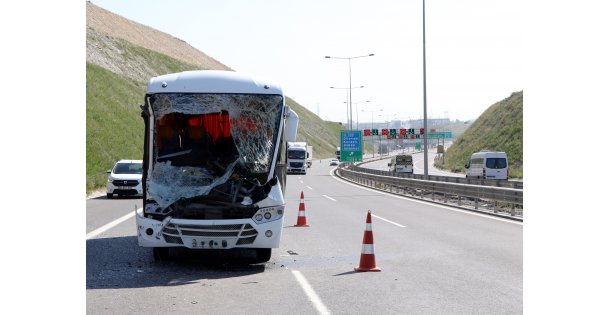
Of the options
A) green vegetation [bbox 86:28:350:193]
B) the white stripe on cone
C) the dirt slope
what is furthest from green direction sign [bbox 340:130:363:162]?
the white stripe on cone

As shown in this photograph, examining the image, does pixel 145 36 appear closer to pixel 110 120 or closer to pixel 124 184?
pixel 110 120

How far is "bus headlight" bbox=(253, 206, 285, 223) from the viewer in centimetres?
1173

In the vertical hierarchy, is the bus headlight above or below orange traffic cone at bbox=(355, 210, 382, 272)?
above

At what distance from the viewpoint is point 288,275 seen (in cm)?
1102

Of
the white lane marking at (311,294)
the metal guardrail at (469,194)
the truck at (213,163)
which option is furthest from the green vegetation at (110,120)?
the white lane marking at (311,294)

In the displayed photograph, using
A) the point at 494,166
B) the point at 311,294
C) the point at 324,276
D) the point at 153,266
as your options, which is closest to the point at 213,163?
the point at 153,266

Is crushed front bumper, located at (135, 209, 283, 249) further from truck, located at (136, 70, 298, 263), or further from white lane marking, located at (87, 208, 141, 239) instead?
white lane marking, located at (87, 208, 141, 239)

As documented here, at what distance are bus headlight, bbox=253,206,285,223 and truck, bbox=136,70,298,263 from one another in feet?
0.05

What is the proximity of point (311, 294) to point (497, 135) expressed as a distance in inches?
3369

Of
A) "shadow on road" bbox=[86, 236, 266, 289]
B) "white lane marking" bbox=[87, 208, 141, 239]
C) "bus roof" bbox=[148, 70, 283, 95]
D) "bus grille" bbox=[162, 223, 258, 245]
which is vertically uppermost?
"bus roof" bbox=[148, 70, 283, 95]

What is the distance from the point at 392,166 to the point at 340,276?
66649 mm

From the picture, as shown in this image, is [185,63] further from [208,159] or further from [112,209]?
[208,159]

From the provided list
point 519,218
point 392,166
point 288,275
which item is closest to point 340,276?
point 288,275

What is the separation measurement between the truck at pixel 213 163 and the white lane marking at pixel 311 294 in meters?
1.08
